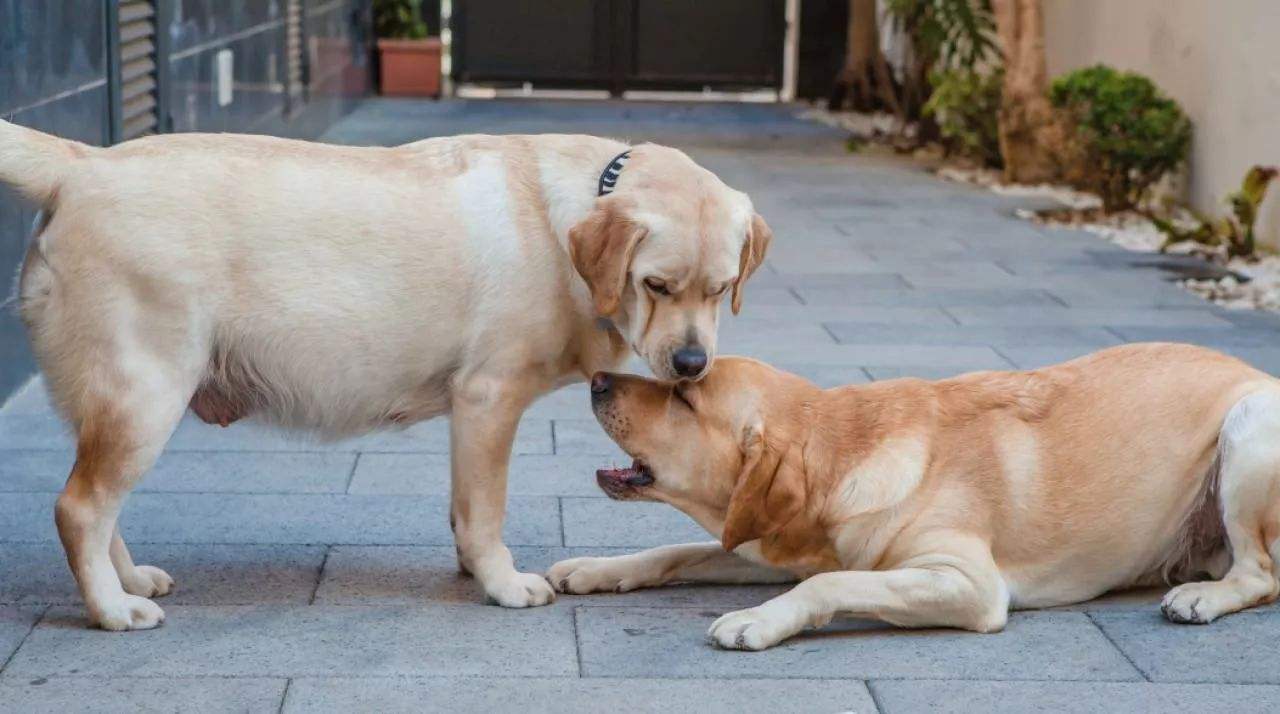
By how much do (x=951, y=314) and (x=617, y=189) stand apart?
15.1 feet

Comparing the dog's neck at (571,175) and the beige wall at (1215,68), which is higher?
the dog's neck at (571,175)

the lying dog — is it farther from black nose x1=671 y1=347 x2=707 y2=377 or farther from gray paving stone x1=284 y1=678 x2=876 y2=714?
gray paving stone x1=284 y1=678 x2=876 y2=714

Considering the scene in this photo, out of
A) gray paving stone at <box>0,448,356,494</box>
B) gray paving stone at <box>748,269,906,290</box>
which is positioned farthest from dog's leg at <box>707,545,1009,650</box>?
gray paving stone at <box>748,269,906,290</box>

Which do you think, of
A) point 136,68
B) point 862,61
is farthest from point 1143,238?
point 862,61

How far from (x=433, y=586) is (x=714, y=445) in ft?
2.98

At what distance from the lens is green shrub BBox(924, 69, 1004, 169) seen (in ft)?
46.1

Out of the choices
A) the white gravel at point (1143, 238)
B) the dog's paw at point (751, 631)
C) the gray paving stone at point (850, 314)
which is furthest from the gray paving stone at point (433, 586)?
the white gravel at point (1143, 238)

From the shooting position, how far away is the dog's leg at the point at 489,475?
4246mm

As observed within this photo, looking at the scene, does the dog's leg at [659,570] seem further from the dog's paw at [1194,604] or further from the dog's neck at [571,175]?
the dog's paw at [1194,604]

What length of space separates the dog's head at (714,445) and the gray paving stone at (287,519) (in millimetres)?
888

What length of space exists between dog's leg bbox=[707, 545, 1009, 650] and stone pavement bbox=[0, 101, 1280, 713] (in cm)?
5

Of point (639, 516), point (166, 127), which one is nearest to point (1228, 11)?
point (166, 127)

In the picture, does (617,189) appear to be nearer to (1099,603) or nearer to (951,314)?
(1099,603)

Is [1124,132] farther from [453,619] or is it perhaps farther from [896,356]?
[453,619]
